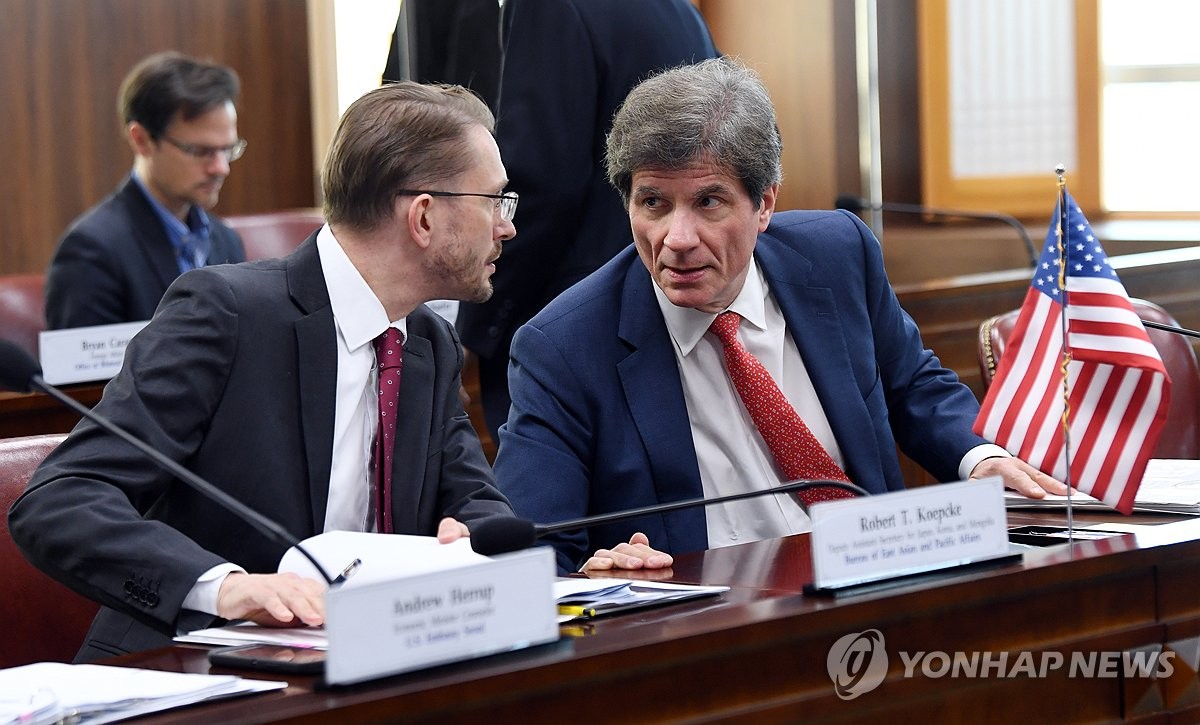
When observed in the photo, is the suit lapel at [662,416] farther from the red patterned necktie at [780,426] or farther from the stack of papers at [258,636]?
the stack of papers at [258,636]

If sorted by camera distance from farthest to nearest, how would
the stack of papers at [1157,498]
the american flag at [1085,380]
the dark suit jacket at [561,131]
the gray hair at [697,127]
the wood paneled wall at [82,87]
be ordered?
the wood paneled wall at [82,87]
the dark suit jacket at [561,131]
the gray hair at [697,127]
the stack of papers at [1157,498]
the american flag at [1085,380]

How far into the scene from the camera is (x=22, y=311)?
13.6 ft

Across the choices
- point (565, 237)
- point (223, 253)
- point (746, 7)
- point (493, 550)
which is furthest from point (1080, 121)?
point (493, 550)

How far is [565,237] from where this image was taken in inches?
116

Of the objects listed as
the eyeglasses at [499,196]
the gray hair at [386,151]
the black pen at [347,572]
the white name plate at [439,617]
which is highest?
the gray hair at [386,151]

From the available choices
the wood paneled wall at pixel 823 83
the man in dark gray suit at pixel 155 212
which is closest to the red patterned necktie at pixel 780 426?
the man in dark gray suit at pixel 155 212

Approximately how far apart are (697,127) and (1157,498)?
0.80 meters

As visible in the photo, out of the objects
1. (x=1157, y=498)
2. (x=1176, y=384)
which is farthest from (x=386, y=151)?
(x=1176, y=384)

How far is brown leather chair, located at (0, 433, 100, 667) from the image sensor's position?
1.96 meters

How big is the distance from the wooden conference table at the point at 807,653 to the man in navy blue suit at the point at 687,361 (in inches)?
11.6

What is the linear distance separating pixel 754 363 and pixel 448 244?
475 mm

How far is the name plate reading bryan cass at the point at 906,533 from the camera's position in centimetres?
154

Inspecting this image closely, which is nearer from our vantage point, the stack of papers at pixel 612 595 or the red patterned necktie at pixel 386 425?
the stack of papers at pixel 612 595

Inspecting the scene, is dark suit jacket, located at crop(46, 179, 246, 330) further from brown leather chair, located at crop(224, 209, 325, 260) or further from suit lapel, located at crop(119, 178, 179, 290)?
brown leather chair, located at crop(224, 209, 325, 260)
